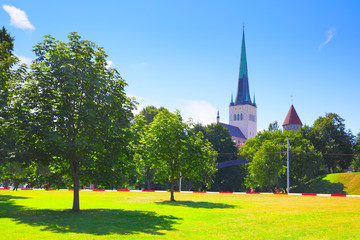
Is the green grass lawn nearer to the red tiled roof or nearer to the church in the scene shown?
the red tiled roof

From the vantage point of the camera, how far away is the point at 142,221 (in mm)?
18594

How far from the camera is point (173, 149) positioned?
34094 mm

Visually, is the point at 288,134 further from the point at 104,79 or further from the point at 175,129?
the point at 104,79

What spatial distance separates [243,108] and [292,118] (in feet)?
152

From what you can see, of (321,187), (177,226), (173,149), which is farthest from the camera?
(321,187)

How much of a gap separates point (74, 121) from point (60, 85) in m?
2.29

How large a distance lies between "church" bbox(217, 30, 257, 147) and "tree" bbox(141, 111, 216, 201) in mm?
138082

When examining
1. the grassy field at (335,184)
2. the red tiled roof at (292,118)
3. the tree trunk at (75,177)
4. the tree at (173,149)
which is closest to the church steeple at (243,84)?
the red tiled roof at (292,118)

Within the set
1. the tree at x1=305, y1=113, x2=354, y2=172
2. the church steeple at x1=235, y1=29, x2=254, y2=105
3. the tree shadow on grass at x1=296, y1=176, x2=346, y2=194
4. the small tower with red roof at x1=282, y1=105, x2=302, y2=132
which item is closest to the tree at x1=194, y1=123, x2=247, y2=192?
the tree shadow on grass at x1=296, y1=176, x2=346, y2=194

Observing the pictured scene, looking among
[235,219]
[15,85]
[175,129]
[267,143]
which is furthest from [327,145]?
[15,85]

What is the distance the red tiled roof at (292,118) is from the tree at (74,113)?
126m

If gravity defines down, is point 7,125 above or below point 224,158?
below

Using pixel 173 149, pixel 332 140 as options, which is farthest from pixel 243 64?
pixel 173 149

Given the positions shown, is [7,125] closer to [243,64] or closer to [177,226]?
[177,226]
